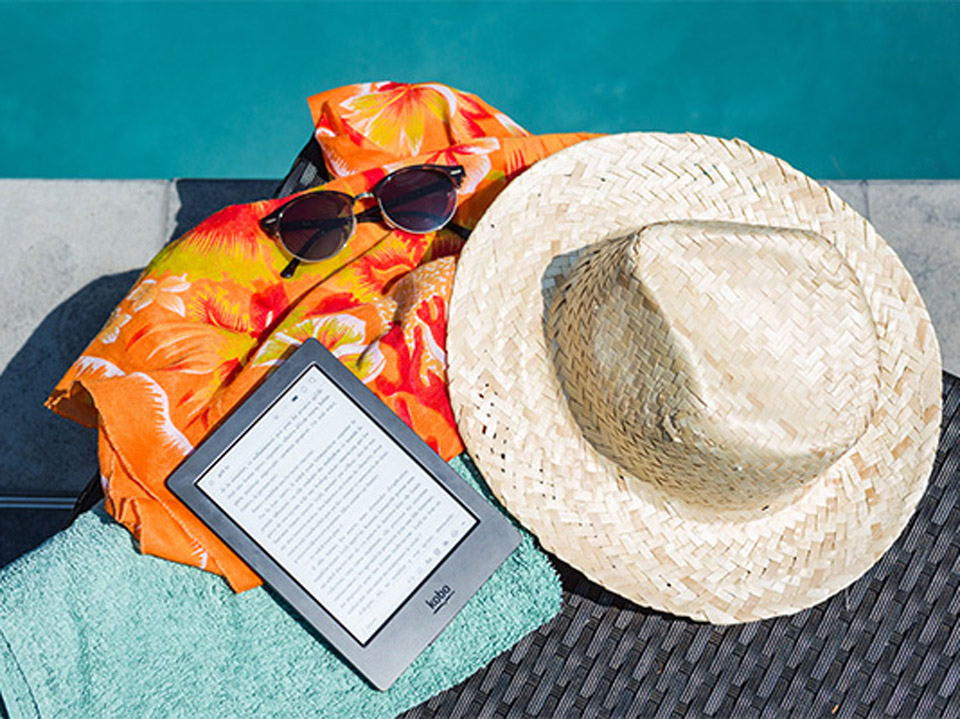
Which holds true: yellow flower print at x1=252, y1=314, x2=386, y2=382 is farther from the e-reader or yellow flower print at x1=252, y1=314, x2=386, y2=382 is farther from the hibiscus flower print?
the hibiscus flower print

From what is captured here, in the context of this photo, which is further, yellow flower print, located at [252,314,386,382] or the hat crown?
yellow flower print, located at [252,314,386,382]

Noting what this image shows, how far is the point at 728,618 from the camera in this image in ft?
3.23

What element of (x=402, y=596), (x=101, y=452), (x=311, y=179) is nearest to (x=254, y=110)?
(x=311, y=179)

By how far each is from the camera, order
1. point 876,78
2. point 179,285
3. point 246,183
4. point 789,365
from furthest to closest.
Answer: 1. point 876,78
2. point 246,183
3. point 179,285
4. point 789,365

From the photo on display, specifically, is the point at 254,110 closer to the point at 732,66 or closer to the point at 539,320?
the point at 732,66

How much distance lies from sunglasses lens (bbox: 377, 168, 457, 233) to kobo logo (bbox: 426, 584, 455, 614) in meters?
0.48

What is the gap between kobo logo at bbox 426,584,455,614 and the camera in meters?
0.95

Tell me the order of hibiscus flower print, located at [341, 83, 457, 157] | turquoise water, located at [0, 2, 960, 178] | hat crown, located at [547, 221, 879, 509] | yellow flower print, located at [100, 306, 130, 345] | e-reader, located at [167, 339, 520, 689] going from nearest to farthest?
hat crown, located at [547, 221, 879, 509], e-reader, located at [167, 339, 520, 689], yellow flower print, located at [100, 306, 130, 345], hibiscus flower print, located at [341, 83, 457, 157], turquoise water, located at [0, 2, 960, 178]

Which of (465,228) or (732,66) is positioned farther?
(732,66)

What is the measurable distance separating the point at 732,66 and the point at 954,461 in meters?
1.65

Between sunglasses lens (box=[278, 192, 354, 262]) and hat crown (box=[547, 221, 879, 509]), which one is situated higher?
sunglasses lens (box=[278, 192, 354, 262])

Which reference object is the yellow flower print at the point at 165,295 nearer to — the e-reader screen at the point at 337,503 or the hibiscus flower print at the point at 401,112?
the e-reader screen at the point at 337,503

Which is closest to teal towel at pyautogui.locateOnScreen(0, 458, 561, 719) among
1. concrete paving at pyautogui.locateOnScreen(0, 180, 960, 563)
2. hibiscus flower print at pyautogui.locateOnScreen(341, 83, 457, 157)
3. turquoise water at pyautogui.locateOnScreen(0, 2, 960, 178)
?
hibiscus flower print at pyautogui.locateOnScreen(341, 83, 457, 157)

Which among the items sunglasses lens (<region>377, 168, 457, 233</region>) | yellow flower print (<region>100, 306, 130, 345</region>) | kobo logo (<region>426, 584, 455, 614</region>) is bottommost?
kobo logo (<region>426, 584, 455, 614</region>)
